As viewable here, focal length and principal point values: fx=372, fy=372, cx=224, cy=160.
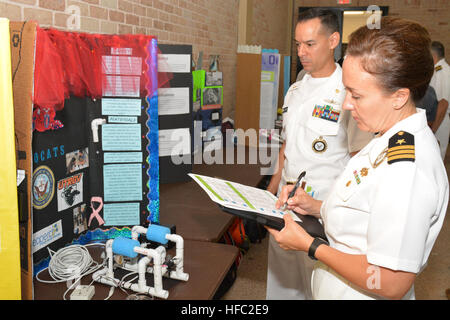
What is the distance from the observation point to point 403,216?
0.85 meters

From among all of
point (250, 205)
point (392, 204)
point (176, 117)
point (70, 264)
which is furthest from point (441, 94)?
point (70, 264)

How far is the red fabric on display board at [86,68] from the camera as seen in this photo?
1.12 m

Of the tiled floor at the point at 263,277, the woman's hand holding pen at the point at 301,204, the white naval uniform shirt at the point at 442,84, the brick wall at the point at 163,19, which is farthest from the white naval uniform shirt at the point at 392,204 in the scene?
the white naval uniform shirt at the point at 442,84

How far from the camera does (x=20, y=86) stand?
97cm

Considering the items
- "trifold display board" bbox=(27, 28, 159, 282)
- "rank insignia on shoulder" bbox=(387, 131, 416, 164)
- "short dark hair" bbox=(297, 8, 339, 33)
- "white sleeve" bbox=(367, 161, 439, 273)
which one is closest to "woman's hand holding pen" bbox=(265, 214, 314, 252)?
"white sleeve" bbox=(367, 161, 439, 273)

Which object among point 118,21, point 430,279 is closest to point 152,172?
point 118,21

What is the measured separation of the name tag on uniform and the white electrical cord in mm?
1284

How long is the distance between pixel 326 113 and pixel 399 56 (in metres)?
1.04

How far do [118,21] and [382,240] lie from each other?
195cm

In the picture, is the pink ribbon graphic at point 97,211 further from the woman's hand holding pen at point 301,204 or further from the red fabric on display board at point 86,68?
the woman's hand holding pen at point 301,204

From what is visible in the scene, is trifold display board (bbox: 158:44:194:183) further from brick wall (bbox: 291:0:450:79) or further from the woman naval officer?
brick wall (bbox: 291:0:450:79)

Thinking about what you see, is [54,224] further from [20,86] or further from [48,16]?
[48,16]

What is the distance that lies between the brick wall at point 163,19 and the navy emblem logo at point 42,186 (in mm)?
629
